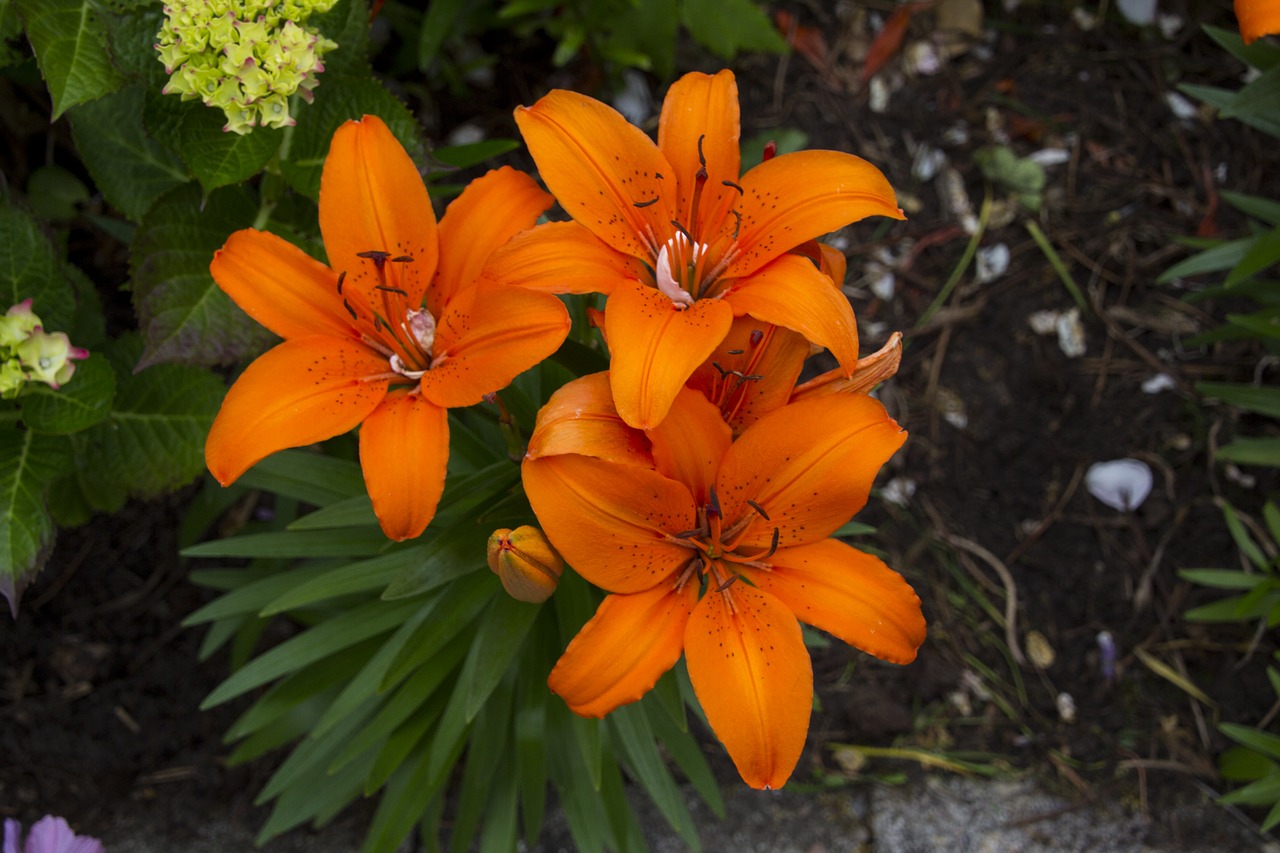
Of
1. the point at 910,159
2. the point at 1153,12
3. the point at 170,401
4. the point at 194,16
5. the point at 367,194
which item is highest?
the point at 194,16

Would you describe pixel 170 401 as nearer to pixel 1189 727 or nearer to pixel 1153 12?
pixel 1189 727

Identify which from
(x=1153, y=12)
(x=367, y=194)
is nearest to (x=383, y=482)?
(x=367, y=194)

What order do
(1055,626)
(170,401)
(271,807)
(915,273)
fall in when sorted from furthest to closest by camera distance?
1. (915,273)
2. (1055,626)
3. (271,807)
4. (170,401)

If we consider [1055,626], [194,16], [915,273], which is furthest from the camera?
[915,273]

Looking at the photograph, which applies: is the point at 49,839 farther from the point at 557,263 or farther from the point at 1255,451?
the point at 1255,451

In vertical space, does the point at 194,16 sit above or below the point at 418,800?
above

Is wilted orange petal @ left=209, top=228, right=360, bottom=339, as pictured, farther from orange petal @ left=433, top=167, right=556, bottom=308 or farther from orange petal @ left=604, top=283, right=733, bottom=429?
orange petal @ left=604, top=283, right=733, bottom=429
